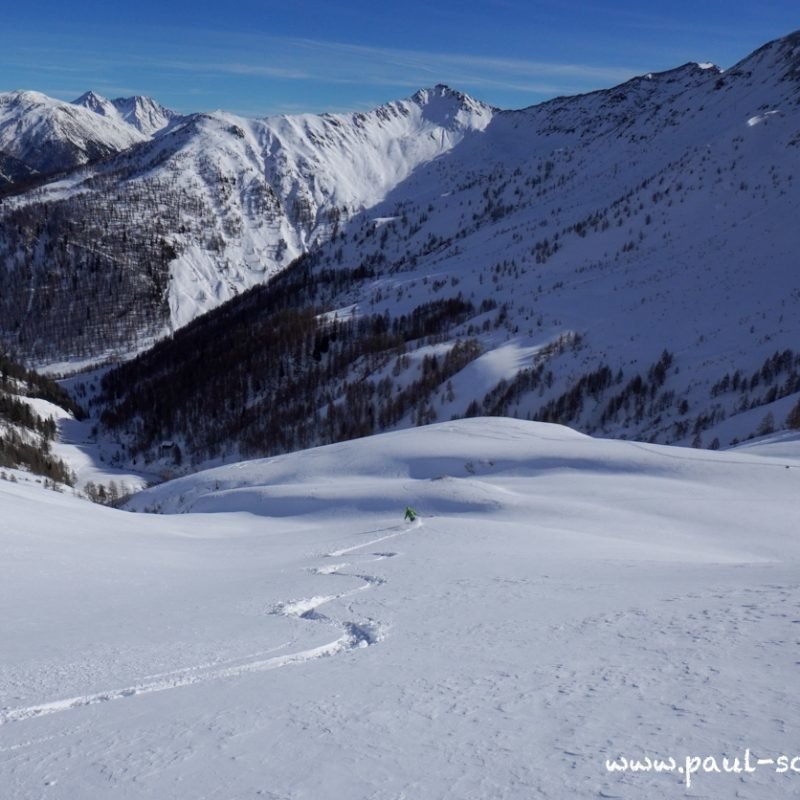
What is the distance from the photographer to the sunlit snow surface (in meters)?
5.19

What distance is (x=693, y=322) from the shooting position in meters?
90.4

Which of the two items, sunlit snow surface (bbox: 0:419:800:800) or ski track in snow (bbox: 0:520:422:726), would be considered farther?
ski track in snow (bbox: 0:520:422:726)

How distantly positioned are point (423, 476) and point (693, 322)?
221 ft

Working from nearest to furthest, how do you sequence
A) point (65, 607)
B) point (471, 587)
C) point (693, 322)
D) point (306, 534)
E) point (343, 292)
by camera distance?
point (65, 607) < point (471, 587) < point (306, 534) < point (693, 322) < point (343, 292)

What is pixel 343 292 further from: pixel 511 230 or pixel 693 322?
pixel 693 322

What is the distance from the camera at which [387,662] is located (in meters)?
7.89

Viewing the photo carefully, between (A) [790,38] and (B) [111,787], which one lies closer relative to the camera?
(B) [111,787]

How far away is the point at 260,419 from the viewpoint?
354 ft

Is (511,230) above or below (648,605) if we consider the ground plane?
above

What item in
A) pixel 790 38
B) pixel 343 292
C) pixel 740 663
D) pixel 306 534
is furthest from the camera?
pixel 790 38

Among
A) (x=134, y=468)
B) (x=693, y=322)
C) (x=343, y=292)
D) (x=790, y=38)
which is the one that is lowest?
(x=134, y=468)

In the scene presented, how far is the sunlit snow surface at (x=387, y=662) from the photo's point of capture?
5.19 m

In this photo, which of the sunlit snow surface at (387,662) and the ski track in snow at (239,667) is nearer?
the sunlit snow surface at (387,662)

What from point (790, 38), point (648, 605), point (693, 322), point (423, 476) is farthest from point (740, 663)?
point (790, 38)
